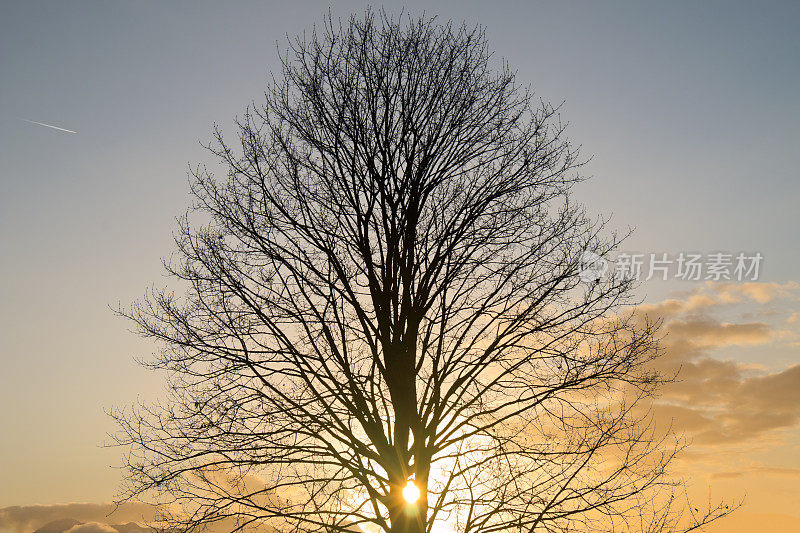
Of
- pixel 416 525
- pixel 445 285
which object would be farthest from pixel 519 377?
pixel 416 525

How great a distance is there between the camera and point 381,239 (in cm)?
986

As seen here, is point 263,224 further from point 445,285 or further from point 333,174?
point 445,285

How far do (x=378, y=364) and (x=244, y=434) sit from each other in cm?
194

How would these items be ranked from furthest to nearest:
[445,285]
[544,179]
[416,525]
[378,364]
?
[544,179], [445,285], [378,364], [416,525]

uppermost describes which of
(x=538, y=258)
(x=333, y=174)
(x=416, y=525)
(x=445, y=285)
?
(x=333, y=174)

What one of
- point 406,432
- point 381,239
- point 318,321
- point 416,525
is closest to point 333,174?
point 381,239

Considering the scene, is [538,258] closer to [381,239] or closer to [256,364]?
[381,239]

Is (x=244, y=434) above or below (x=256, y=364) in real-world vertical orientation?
below

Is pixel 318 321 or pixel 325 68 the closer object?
pixel 318 321

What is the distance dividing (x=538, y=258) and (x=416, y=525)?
13.3 ft

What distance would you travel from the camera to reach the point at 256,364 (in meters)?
9.08

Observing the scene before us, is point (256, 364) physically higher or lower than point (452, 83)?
lower

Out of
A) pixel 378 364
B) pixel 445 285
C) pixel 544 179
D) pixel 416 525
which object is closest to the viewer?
pixel 416 525

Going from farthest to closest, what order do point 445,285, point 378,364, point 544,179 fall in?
1. point 544,179
2. point 445,285
3. point 378,364
